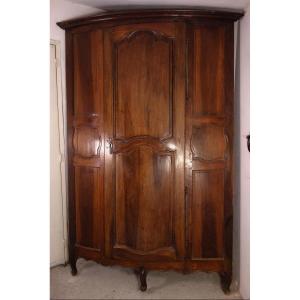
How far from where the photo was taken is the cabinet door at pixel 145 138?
7.34ft

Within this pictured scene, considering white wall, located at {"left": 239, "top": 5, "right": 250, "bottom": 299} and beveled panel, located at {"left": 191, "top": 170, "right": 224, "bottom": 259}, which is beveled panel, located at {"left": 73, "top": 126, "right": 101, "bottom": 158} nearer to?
beveled panel, located at {"left": 191, "top": 170, "right": 224, "bottom": 259}

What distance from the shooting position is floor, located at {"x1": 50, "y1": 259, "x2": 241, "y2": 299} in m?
2.31

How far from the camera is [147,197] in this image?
2.28 m

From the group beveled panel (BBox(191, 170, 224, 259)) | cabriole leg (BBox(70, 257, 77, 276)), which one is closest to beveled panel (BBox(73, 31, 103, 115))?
beveled panel (BBox(191, 170, 224, 259))

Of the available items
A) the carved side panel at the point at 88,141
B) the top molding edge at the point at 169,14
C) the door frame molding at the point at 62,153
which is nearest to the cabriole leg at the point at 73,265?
the carved side panel at the point at 88,141

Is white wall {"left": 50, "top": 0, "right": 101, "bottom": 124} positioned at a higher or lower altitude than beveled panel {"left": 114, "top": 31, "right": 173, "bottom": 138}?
higher

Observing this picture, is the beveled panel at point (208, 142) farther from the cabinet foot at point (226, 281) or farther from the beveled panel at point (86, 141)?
the cabinet foot at point (226, 281)

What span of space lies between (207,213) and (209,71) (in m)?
0.99

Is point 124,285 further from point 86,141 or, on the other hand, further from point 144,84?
point 144,84

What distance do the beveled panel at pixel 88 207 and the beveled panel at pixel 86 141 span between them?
4.7 inches

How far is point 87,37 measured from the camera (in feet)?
7.82

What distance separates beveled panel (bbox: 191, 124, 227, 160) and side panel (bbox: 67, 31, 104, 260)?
2.21 feet
